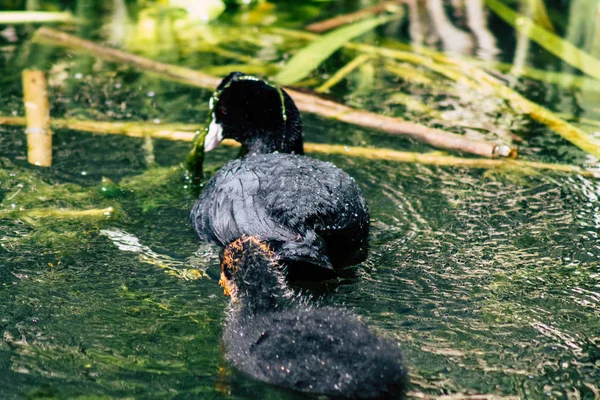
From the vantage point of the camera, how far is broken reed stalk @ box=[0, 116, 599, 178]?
5699 mm

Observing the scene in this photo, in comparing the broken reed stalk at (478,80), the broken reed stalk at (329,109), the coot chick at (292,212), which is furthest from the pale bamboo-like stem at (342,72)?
the coot chick at (292,212)

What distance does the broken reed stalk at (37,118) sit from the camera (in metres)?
5.66

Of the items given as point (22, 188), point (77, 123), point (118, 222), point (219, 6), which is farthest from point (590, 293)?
point (219, 6)

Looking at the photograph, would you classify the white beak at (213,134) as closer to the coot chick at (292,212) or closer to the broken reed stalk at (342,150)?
the broken reed stalk at (342,150)

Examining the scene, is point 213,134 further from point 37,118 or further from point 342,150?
point 37,118

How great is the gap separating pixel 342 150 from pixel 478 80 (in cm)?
187

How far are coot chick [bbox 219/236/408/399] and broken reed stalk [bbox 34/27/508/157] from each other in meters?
2.60

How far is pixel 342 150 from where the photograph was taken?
19.3 ft

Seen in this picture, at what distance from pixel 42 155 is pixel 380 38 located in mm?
3953

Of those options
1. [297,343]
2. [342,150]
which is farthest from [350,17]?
[297,343]

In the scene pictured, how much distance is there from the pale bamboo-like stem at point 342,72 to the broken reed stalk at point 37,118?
2.12 m

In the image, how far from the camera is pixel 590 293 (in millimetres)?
4043

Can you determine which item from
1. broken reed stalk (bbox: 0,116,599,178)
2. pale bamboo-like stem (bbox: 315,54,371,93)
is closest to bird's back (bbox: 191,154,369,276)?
broken reed stalk (bbox: 0,116,599,178)

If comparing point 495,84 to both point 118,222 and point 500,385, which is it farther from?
point 500,385
